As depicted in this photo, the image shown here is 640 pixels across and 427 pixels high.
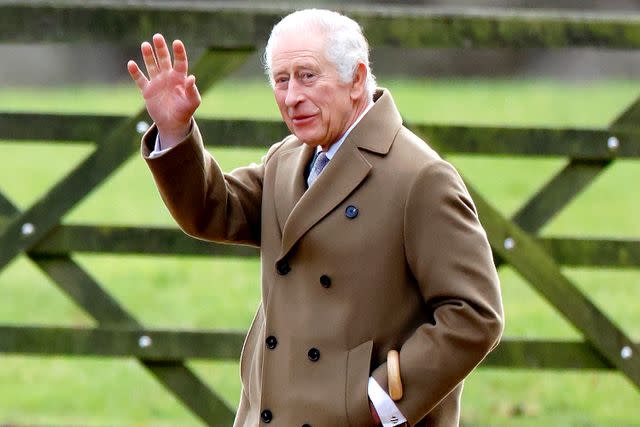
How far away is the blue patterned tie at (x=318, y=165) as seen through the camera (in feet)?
10.3

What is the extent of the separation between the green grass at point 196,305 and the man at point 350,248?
2.30 m

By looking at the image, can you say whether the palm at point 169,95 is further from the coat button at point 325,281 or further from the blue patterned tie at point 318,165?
the coat button at point 325,281

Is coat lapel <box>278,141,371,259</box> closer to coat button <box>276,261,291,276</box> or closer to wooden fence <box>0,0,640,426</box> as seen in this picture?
coat button <box>276,261,291,276</box>

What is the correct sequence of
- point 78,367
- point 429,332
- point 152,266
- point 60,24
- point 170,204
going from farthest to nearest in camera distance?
1. point 152,266
2. point 78,367
3. point 60,24
4. point 170,204
5. point 429,332

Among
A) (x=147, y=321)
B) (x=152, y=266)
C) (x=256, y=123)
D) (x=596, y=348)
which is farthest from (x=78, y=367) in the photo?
(x=596, y=348)

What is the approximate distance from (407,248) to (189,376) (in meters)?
2.10

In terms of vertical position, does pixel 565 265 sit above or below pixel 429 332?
below

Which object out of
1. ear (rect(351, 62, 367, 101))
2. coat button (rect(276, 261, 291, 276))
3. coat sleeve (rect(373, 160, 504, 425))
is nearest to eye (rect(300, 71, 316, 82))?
ear (rect(351, 62, 367, 101))

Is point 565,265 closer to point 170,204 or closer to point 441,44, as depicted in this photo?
point 441,44

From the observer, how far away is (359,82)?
10.0 ft

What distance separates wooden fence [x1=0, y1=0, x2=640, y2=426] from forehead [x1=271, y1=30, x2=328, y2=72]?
5.39 feet

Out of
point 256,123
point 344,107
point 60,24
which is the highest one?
point 344,107

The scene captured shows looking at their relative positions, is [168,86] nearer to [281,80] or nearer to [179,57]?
[179,57]

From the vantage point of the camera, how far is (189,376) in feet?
16.1
